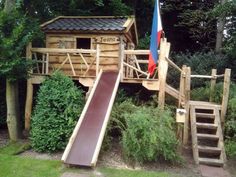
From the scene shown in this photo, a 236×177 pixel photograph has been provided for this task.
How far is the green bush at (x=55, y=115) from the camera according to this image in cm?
879

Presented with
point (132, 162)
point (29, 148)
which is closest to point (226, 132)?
point (132, 162)

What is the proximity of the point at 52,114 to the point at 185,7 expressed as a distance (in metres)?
13.5

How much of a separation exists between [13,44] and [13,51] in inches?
8.3

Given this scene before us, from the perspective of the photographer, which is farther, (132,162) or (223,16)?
(223,16)

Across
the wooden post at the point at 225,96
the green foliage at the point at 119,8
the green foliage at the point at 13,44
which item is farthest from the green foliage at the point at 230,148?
the green foliage at the point at 13,44

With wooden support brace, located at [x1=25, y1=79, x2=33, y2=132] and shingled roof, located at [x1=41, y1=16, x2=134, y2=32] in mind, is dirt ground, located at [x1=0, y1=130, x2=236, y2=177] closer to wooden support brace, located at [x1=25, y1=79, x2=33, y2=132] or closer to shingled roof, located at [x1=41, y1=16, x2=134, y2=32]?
wooden support brace, located at [x1=25, y1=79, x2=33, y2=132]

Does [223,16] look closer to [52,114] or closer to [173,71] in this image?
[173,71]

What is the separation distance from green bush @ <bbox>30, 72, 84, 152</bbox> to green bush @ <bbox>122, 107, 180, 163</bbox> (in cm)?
169

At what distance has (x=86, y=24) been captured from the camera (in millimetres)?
12250

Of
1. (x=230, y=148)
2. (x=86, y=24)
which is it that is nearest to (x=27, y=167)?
(x=230, y=148)

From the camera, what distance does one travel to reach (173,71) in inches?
584

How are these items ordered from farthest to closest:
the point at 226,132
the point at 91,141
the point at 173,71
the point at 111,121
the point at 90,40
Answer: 1. the point at 173,71
2. the point at 90,40
3. the point at 226,132
4. the point at 111,121
5. the point at 91,141

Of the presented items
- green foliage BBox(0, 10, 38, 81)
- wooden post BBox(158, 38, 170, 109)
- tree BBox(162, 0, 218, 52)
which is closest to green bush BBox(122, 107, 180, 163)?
wooden post BBox(158, 38, 170, 109)

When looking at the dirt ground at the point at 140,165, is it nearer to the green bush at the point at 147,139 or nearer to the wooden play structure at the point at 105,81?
the green bush at the point at 147,139
